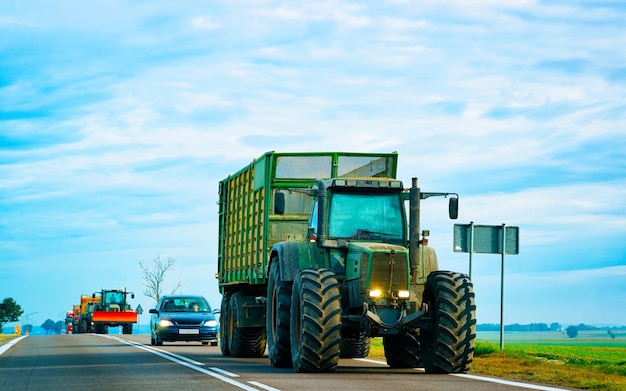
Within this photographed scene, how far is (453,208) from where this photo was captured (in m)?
17.1

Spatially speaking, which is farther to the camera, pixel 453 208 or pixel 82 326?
pixel 82 326

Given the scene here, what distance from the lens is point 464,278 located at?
1712 centimetres

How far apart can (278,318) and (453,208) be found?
3535mm

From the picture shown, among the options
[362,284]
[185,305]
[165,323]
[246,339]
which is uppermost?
[362,284]

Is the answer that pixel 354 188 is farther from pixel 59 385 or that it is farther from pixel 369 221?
pixel 59 385

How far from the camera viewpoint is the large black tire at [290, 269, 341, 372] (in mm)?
16234

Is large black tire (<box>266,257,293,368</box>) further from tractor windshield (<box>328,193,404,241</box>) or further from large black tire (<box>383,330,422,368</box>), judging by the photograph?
large black tire (<box>383,330,422,368</box>)

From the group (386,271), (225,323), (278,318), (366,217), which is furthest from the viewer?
(225,323)

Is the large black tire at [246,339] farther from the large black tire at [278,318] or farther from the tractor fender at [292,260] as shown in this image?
the tractor fender at [292,260]

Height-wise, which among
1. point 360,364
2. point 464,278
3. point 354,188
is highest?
point 354,188

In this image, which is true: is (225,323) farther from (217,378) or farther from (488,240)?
(217,378)

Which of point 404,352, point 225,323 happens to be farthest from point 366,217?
point 225,323

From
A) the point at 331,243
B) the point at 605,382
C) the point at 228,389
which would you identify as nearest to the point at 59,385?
the point at 228,389

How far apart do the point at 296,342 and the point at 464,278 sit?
283cm
